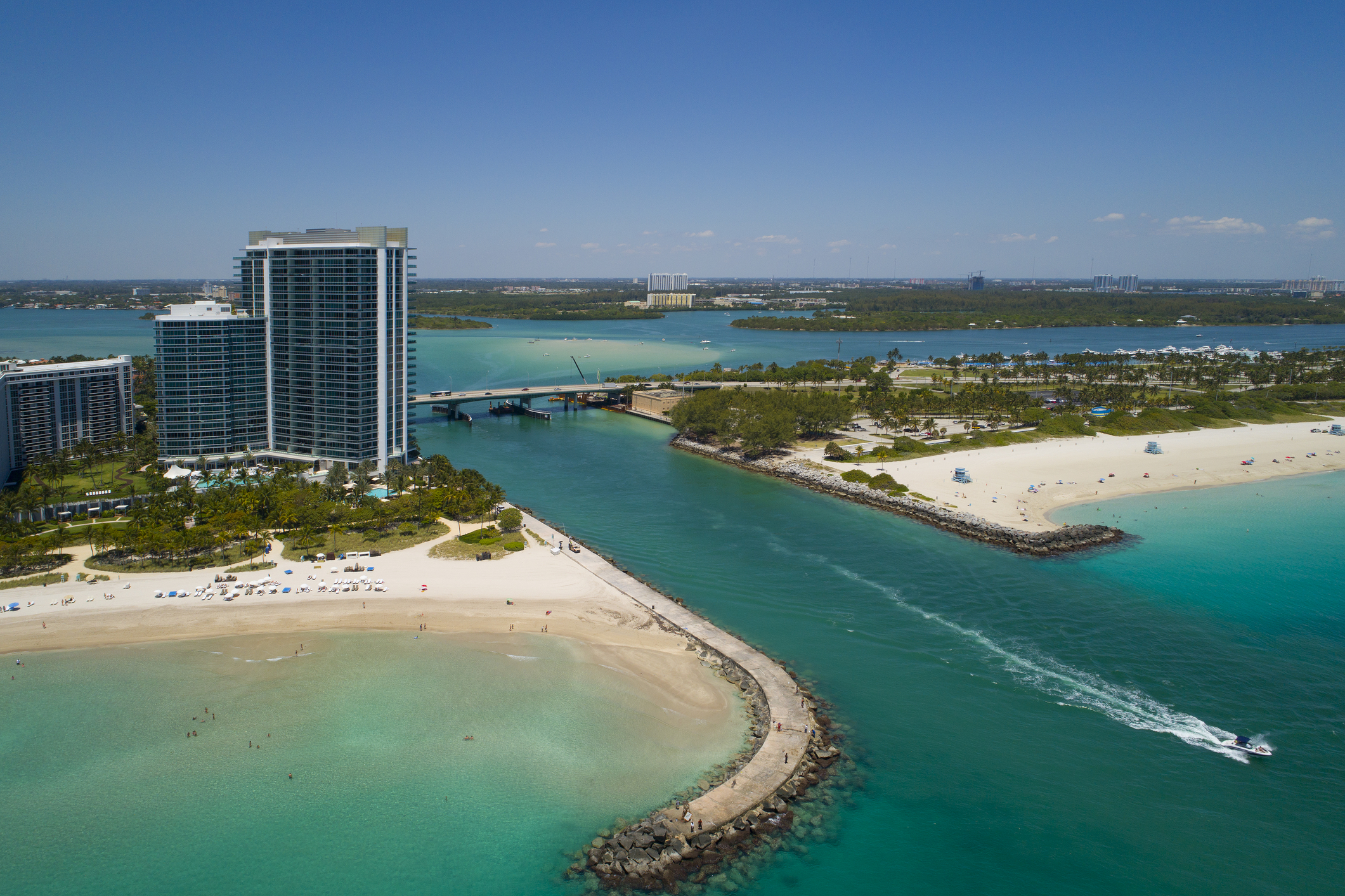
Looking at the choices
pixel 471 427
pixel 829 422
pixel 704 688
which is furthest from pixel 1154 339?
pixel 704 688

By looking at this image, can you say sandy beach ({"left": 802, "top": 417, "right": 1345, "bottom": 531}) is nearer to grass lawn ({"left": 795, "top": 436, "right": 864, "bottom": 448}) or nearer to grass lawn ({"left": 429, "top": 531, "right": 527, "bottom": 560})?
grass lawn ({"left": 795, "top": 436, "right": 864, "bottom": 448})

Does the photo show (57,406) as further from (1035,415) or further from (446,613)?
(1035,415)

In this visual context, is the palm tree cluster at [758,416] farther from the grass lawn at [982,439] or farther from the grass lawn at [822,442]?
the grass lawn at [982,439]

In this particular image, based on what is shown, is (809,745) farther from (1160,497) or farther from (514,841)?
(1160,497)

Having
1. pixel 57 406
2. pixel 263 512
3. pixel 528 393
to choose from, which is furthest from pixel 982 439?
pixel 57 406

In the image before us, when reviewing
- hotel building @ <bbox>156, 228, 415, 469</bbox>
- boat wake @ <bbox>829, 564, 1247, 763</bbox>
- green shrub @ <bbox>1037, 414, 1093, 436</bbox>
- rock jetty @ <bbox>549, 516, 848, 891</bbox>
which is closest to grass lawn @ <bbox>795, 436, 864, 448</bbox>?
green shrub @ <bbox>1037, 414, 1093, 436</bbox>

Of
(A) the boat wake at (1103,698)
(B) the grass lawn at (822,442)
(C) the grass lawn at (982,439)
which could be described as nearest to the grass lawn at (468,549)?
(A) the boat wake at (1103,698)
